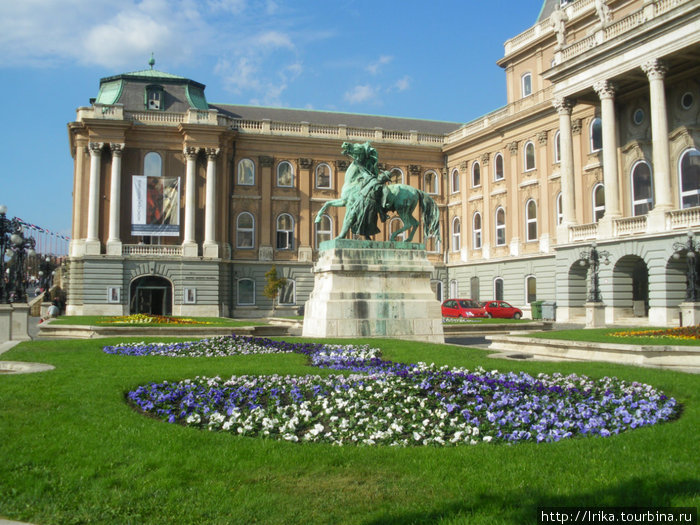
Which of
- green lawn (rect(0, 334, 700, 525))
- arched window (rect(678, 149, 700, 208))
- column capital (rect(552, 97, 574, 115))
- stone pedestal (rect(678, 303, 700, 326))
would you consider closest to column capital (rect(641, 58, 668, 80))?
arched window (rect(678, 149, 700, 208))

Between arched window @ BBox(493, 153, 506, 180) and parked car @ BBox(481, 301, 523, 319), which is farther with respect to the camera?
arched window @ BBox(493, 153, 506, 180)

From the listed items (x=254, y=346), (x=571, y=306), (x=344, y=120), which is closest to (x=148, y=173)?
(x=344, y=120)

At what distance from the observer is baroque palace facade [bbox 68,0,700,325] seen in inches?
1356

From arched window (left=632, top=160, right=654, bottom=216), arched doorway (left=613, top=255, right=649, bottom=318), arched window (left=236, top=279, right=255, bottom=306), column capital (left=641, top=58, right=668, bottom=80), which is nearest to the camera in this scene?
column capital (left=641, top=58, right=668, bottom=80)

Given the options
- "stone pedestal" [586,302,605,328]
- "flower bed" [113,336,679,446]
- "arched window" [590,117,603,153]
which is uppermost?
"arched window" [590,117,603,153]

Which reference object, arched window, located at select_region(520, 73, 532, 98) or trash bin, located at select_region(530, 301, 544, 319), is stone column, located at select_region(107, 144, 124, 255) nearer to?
trash bin, located at select_region(530, 301, 544, 319)

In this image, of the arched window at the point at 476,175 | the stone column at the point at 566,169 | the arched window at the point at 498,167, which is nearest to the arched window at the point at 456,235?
the arched window at the point at 476,175

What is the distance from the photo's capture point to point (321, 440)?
22.9 ft

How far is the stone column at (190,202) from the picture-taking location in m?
49.1

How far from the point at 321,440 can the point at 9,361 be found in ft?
29.3

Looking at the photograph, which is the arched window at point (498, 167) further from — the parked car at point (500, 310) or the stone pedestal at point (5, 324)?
the stone pedestal at point (5, 324)

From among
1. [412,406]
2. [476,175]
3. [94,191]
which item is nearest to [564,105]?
[476,175]

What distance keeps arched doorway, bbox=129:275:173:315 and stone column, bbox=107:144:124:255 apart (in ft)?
9.75

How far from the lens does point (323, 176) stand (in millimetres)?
55750
